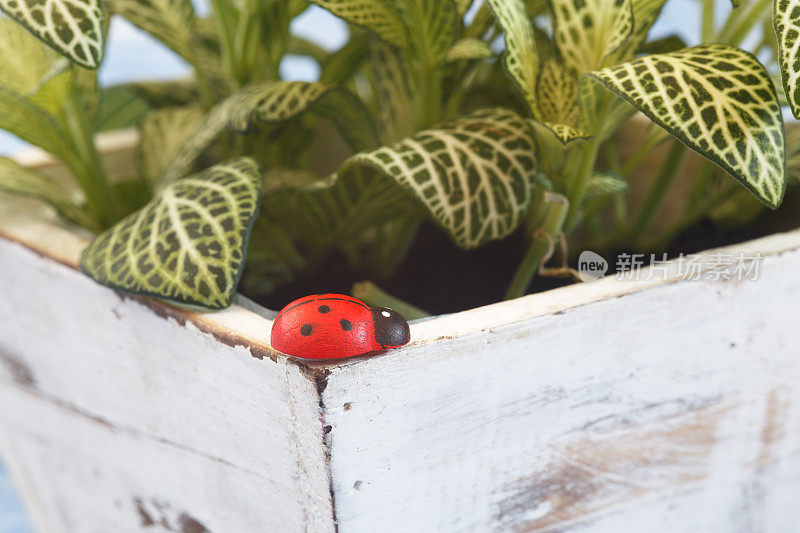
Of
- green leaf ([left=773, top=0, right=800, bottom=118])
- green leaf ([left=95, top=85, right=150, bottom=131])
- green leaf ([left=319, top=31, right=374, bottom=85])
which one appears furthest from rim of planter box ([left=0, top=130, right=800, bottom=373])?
green leaf ([left=95, top=85, right=150, bottom=131])

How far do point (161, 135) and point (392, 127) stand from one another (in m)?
0.21

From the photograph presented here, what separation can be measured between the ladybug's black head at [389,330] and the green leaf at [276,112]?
0.17m

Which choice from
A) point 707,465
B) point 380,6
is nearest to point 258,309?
point 380,6

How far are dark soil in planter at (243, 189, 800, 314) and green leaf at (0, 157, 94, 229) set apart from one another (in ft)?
→ 0.48

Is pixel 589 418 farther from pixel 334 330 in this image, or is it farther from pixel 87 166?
pixel 87 166

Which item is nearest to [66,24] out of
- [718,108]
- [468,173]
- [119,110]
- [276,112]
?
[276,112]

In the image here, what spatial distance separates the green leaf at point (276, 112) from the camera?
1.52 feet

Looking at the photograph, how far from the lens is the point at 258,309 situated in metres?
0.41

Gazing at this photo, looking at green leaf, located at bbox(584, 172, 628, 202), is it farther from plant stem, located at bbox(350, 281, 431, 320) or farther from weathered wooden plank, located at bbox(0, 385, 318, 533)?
weathered wooden plank, located at bbox(0, 385, 318, 533)

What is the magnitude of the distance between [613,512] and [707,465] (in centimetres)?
7

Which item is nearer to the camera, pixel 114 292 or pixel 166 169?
pixel 114 292

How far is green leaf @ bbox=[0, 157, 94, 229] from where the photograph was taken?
52 cm

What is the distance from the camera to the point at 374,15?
45 centimetres

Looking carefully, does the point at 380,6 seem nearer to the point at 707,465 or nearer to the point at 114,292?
the point at 114,292
